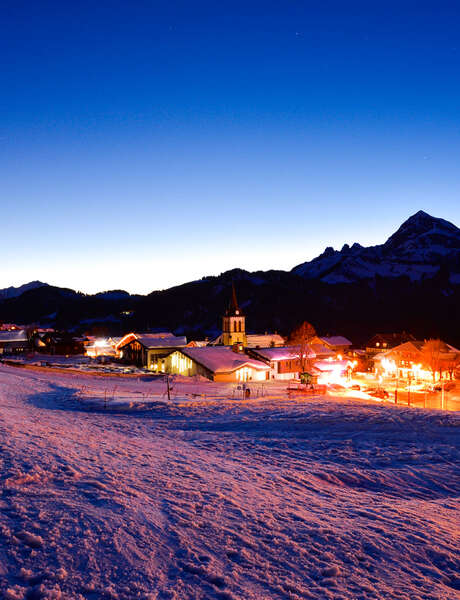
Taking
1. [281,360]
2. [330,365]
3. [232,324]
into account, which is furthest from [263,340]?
[281,360]

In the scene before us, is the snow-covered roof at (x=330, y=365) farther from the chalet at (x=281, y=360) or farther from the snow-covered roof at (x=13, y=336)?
the snow-covered roof at (x=13, y=336)

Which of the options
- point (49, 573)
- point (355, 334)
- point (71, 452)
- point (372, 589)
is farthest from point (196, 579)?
point (355, 334)

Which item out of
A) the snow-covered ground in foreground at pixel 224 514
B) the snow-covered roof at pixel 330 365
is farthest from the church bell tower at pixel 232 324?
the snow-covered ground in foreground at pixel 224 514

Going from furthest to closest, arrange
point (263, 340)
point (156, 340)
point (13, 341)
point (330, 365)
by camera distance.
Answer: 1. point (13, 341)
2. point (263, 340)
3. point (156, 340)
4. point (330, 365)

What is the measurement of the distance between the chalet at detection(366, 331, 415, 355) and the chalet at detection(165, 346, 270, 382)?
151ft

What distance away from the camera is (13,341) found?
356 ft

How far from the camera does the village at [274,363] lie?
179 ft

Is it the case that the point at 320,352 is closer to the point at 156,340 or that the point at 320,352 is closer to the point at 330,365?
the point at 330,365

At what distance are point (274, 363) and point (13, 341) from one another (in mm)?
78782

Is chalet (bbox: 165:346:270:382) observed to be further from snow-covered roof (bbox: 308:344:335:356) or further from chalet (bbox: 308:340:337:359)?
snow-covered roof (bbox: 308:344:335:356)

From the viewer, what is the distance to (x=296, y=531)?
26.0 ft

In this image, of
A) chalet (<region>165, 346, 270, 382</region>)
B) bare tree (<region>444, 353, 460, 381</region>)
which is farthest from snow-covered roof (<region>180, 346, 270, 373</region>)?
bare tree (<region>444, 353, 460, 381</region>)

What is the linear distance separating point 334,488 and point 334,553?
4.51m

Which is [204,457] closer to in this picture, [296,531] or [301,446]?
[301,446]
